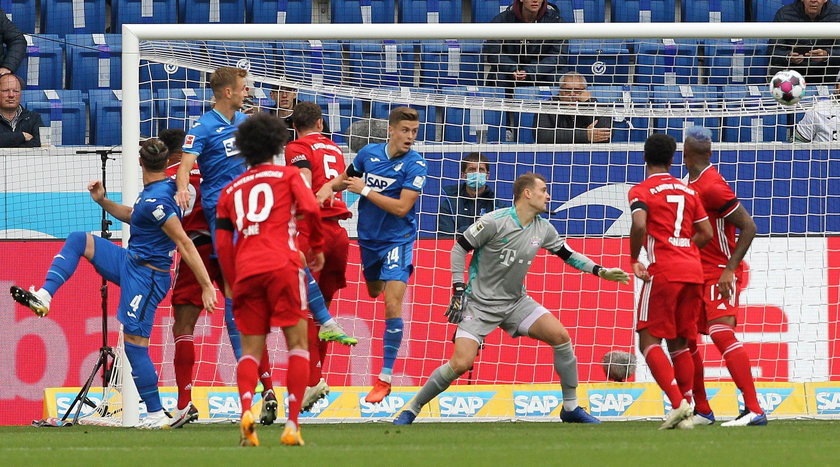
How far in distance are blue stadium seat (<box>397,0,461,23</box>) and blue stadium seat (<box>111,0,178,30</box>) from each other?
2.92 metres

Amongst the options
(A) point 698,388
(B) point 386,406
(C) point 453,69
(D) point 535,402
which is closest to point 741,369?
(A) point 698,388

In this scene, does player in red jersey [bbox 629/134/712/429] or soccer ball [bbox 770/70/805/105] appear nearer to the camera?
player in red jersey [bbox 629/134/712/429]

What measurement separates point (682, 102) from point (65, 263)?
238 inches

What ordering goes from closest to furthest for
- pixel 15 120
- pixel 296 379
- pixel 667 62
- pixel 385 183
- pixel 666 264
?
pixel 296 379 → pixel 666 264 → pixel 385 183 → pixel 667 62 → pixel 15 120

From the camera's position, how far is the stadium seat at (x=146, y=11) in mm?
16016

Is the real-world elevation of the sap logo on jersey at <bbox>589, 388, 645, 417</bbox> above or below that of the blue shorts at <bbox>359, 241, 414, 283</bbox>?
below

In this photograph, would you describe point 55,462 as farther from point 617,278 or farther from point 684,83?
point 684,83

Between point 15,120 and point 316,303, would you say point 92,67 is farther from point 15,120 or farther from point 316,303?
point 316,303

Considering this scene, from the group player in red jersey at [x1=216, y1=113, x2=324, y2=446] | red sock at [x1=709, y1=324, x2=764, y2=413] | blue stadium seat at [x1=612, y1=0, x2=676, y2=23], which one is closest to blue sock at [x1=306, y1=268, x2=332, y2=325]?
player in red jersey at [x1=216, y1=113, x2=324, y2=446]

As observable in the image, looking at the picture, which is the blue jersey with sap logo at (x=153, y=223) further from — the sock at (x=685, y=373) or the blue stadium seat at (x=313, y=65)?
the sock at (x=685, y=373)

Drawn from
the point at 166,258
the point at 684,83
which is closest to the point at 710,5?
the point at 684,83

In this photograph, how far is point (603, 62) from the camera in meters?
12.0

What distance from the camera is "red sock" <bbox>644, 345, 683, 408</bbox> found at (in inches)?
340

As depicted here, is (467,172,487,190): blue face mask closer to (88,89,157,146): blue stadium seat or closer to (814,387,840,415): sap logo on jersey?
(814,387,840,415): sap logo on jersey
